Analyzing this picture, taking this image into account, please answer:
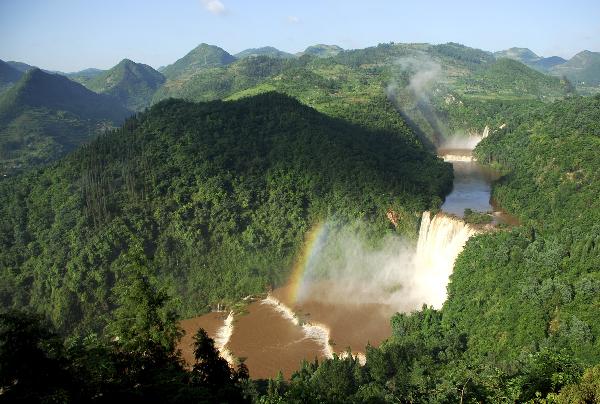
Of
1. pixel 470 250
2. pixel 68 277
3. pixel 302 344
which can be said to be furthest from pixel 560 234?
pixel 68 277

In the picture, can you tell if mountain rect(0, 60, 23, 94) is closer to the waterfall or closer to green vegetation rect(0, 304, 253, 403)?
the waterfall

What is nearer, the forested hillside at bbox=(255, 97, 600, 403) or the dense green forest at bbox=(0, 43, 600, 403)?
the dense green forest at bbox=(0, 43, 600, 403)

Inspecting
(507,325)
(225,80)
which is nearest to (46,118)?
(225,80)

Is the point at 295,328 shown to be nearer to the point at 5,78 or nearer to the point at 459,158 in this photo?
the point at 459,158

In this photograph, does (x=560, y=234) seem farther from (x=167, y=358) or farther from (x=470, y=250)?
(x=167, y=358)

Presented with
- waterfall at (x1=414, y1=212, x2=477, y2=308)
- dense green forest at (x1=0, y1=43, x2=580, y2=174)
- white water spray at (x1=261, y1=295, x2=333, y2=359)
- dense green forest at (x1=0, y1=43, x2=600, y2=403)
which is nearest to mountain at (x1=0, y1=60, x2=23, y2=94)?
dense green forest at (x1=0, y1=43, x2=580, y2=174)
